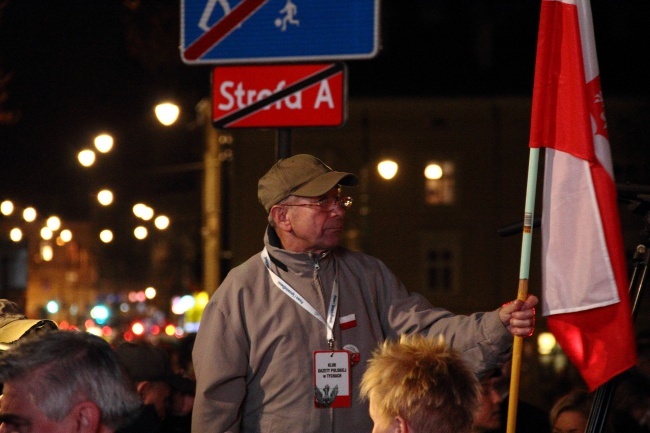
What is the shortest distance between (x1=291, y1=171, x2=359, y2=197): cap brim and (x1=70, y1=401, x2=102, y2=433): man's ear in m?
1.83

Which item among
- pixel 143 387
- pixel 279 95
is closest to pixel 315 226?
pixel 279 95

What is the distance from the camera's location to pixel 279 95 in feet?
17.3

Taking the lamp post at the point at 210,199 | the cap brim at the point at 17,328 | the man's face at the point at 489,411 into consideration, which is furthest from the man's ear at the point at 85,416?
the lamp post at the point at 210,199

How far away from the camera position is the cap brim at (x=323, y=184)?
451 cm

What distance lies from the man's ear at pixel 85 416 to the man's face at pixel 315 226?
1817 mm

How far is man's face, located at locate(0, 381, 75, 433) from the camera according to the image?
9.37ft

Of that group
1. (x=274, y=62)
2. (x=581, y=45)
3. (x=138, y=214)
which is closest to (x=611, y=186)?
(x=581, y=45)

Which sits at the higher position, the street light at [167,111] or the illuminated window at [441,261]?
the street light at [167,111]

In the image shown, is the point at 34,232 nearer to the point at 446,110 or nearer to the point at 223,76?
the point at 446,110

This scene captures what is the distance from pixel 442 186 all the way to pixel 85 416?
43600 mm

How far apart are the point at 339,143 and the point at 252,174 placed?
365cm

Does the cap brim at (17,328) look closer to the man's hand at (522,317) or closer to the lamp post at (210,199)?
the man's hand at (522,317)

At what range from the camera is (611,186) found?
13.2 ft

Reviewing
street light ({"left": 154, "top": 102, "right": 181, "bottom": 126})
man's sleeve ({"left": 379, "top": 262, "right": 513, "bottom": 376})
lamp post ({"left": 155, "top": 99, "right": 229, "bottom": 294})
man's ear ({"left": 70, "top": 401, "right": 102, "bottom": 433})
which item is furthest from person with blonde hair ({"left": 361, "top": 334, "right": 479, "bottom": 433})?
lamp post ({"left": 155, "top": 99, "right": 229, "bottom": 294})
